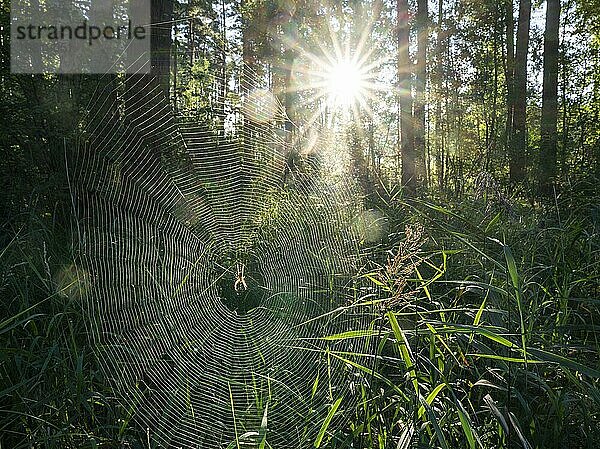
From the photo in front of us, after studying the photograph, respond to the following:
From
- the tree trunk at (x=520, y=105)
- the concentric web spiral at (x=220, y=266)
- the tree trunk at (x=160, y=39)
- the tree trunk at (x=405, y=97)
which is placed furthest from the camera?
the tree trunk at (x=405, y=97)

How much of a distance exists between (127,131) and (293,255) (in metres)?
1.38

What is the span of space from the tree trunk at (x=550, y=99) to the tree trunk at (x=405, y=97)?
6.59ft

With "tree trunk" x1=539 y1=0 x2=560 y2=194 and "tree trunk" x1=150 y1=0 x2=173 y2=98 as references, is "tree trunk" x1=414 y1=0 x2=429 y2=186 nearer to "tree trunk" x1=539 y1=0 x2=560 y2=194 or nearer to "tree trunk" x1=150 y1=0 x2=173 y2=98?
"tree trunk" x1=539 y1=0 x2=560 y2=194

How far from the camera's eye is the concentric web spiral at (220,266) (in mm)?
2473

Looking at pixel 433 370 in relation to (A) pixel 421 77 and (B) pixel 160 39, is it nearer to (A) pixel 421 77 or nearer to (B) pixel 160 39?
(B) pixel 160 39

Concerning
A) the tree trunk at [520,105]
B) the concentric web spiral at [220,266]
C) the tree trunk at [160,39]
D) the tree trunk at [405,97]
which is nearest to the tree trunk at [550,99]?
the tree trunk at [520,105]

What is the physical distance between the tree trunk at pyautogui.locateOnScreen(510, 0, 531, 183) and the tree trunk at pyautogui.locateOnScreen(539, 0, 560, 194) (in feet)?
1.95

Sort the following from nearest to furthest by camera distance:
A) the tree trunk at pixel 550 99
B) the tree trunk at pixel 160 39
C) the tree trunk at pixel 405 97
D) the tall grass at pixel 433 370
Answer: the tall grass at pixel 433 370
the tree trunk at pixel 160 39
the tree trunk at pixel 550 99
the tree trunk at pixel 405 97

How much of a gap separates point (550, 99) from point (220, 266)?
7188 mm

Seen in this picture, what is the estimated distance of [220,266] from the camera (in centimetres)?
363

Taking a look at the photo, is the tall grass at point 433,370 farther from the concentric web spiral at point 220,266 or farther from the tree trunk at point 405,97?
the tree trunk at point 405,97

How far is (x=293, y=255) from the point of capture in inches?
143

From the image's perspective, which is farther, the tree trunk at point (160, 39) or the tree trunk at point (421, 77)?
the tree trunk at point (421, 77)

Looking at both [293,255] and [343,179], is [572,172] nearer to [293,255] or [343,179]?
[343,179]
